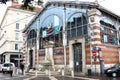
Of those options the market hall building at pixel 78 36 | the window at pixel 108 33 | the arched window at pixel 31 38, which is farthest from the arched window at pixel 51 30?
the window at pixel 108 33

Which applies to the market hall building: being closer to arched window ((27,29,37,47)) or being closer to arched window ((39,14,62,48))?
arched window ((39,14,62,48))

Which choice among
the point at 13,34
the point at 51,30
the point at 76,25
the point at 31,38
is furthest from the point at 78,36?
the point at 13,34

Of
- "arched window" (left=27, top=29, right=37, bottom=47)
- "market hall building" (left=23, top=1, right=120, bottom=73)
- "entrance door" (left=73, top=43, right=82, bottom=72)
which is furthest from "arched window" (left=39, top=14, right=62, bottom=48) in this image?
"entrance door" (left=73, top=43, right=82, bottom=72)

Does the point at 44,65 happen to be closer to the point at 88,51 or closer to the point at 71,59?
the point at 71,59

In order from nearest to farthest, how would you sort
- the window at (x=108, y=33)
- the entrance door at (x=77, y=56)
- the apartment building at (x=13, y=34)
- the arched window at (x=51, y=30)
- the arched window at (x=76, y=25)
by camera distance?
the window at (x=108, y=33), the arched window at (x=76, y=25), the entrance door at (x=77, y=56), the arched window at (x=51, y=30), the apartment building at (x=13, y=34)

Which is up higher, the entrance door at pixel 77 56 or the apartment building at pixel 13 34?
the apartment building at pixel 13 34

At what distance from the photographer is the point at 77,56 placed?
1150 inches

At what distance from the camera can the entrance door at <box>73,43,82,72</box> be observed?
28672mm

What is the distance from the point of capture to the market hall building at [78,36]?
26.7 meters

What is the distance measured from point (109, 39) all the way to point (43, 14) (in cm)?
1299

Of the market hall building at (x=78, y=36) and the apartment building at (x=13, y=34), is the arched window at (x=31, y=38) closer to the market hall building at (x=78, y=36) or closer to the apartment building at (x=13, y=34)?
the market hall building at (x=78, y=36)

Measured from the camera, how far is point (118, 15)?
99.1ft

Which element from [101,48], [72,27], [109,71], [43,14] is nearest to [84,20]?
[72,27]

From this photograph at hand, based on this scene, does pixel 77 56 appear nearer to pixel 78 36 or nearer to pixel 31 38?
pixel 78 36
